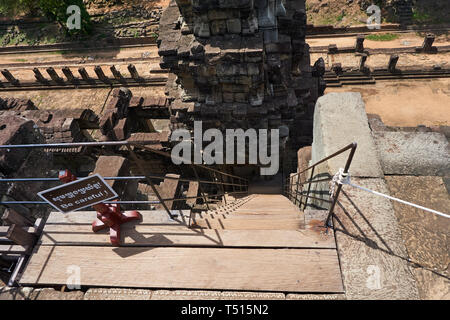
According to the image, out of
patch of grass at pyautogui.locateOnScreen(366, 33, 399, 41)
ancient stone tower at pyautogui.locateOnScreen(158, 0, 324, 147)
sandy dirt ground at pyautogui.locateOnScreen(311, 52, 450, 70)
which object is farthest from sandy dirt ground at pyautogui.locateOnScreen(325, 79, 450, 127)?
ancient stone tower at pyautogui.locateOnScreen(158, 0, 324, 147)

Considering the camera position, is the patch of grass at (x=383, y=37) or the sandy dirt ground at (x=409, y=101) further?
the patch of grass at (x=383, y=37)

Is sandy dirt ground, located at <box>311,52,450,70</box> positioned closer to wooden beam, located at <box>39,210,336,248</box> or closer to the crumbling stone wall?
wooden beam, located at <box>39,210,336,248</box>

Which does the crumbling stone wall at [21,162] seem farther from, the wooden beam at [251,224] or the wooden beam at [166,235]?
the wooden beam at [251,224]

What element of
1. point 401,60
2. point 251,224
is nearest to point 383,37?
point 401,60

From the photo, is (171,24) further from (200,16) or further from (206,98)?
(206,98)

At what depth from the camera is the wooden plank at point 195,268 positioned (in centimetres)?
312

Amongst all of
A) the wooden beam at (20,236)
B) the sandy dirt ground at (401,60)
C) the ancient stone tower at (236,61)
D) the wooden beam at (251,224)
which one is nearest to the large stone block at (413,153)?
the wooden beam at (251,224)

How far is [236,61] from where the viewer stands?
6.69 metres

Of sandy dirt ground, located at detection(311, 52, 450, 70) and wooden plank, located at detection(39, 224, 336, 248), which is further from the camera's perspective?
sandy dirt ground, located at detection(311, 52, 450, 70)

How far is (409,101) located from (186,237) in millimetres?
15421

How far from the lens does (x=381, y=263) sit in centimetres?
305

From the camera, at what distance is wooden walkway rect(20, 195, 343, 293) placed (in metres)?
3.17

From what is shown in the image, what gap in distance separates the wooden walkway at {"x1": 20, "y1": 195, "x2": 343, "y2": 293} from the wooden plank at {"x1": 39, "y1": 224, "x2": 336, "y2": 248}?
0.01 metres
